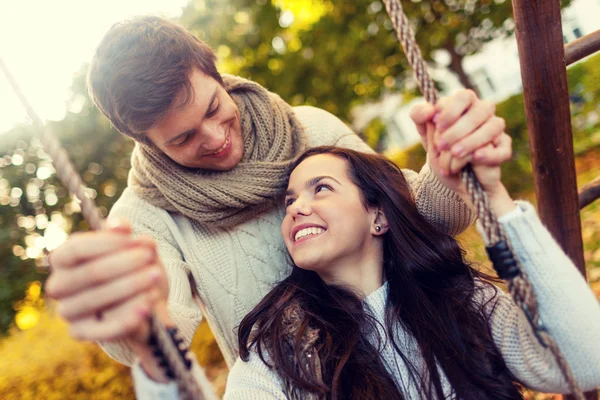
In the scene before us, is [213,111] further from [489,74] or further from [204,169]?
[489,74]

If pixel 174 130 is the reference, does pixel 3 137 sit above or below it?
above

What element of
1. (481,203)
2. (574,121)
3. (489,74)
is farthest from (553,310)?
(489,74)

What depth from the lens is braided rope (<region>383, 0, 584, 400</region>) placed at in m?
0.92

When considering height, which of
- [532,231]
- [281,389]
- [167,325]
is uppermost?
[167,325]

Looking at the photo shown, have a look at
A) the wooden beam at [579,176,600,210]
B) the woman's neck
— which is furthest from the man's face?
the wooden beam at [579,176,600,210]

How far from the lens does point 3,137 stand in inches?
140

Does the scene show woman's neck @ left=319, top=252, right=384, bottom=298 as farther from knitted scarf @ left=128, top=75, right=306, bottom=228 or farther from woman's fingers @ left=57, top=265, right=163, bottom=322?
woman's fingers @ left=57, top=265, right=163, bottom=322

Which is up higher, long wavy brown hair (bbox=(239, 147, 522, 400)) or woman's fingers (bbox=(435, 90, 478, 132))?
woman's fingers (bbox=(435, 90, 478, 132))

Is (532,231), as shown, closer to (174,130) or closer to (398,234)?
(398,234)

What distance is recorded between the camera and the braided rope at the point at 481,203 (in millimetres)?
919

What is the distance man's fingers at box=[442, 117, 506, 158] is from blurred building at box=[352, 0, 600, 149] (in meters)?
1.02

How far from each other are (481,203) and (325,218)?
780 mm

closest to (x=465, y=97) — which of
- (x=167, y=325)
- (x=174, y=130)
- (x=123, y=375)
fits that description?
(x=167, y=325)

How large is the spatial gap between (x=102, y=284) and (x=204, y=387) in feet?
0.82
